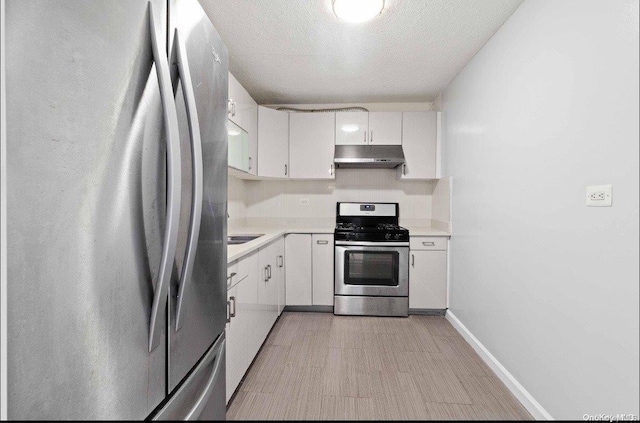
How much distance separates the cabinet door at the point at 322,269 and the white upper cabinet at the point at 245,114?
98 centimetres

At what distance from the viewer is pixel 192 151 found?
0.77 meters

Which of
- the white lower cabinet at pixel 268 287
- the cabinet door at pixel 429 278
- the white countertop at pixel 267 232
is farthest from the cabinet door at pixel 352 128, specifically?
the cabinet door at pixel 429 278

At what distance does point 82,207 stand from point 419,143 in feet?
10.7

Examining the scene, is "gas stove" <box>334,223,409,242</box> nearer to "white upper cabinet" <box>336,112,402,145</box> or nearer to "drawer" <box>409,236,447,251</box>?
"drawer" <box>409,236,447,251</box>

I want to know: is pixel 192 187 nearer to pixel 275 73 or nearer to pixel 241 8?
pixel 241 8

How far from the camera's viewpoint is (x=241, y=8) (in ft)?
6.16

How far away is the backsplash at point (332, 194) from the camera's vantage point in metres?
3.67

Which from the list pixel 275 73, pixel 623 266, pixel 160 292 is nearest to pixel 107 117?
pixel 160 292

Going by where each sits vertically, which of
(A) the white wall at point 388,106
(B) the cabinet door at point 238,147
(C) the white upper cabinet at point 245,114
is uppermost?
(A) the white wall at point 388,106

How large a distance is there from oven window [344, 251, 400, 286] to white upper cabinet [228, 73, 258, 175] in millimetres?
1350

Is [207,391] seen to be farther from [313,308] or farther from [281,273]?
[313,308]

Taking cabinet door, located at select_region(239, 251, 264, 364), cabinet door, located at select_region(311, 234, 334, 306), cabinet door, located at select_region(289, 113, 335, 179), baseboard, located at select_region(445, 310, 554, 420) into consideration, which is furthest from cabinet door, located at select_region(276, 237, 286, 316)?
baseboard, located at select_region(445, 310, 554, 420)

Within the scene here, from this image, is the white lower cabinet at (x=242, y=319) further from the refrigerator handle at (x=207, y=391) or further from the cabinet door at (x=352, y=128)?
the cabinet door at (x=352, y=128)

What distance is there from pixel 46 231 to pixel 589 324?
178 centimetres
